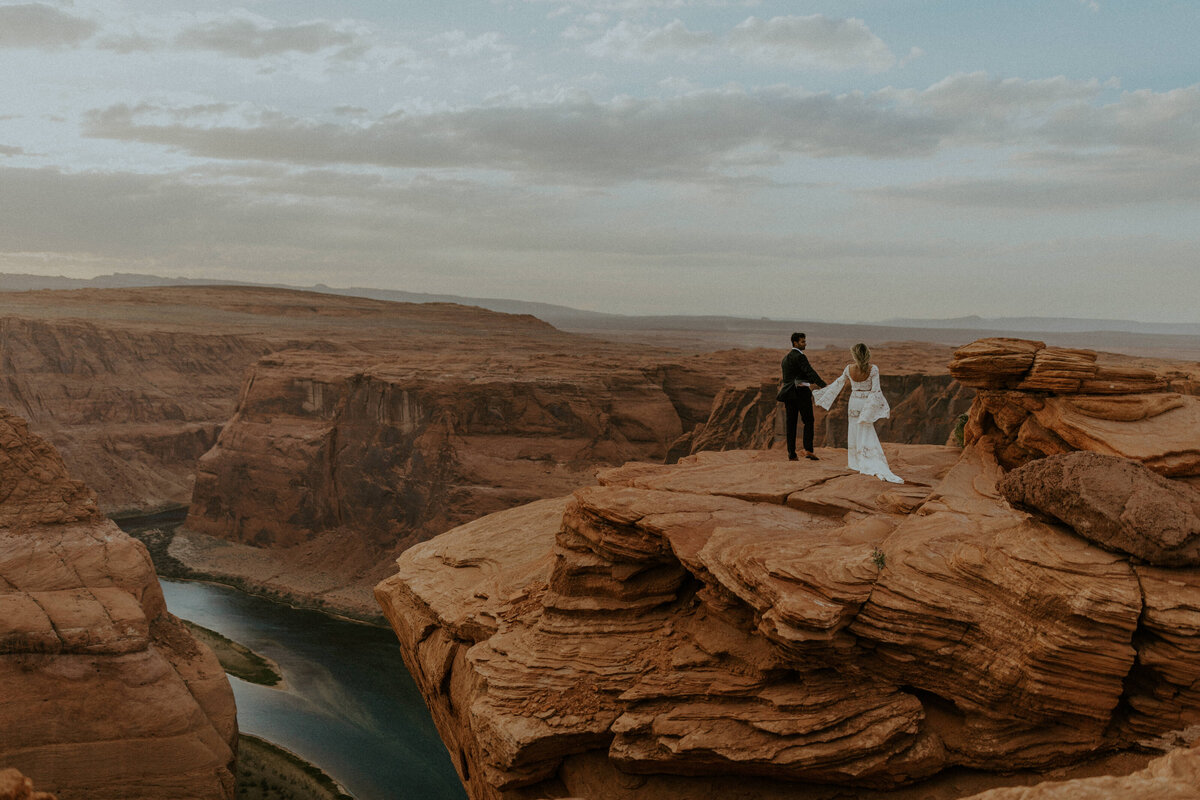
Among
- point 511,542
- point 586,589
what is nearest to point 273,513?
point 511,542

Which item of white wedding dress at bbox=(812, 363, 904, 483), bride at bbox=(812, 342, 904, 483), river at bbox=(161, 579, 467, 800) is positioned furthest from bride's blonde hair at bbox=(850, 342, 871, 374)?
river at bbox=(161, 579, 467, 800)

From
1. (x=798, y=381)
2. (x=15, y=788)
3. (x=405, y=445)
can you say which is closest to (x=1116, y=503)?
(x=798, y=381)

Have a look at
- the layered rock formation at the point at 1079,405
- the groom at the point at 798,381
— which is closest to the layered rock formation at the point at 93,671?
the groom at the point at 798,381

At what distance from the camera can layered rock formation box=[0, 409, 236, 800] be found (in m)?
20.0

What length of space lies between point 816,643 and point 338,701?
3217 centimetres

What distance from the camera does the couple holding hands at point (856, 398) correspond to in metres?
14.9

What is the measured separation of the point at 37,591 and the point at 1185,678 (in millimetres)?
24320

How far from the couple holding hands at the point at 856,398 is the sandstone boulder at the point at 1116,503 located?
4.61m

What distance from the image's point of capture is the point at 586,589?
1301cm

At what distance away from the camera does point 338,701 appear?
3719cm

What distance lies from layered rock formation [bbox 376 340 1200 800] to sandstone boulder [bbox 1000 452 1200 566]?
0.77 feet

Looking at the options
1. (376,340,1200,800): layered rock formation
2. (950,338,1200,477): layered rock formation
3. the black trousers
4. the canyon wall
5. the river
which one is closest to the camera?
(376,340,1200,800): layered rock formation

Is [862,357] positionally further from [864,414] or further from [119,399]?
[119,399]

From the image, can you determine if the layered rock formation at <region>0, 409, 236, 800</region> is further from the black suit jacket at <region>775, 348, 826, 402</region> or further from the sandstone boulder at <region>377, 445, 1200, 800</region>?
the black suit jacket at <region>775, 348, 826, 402</region>
